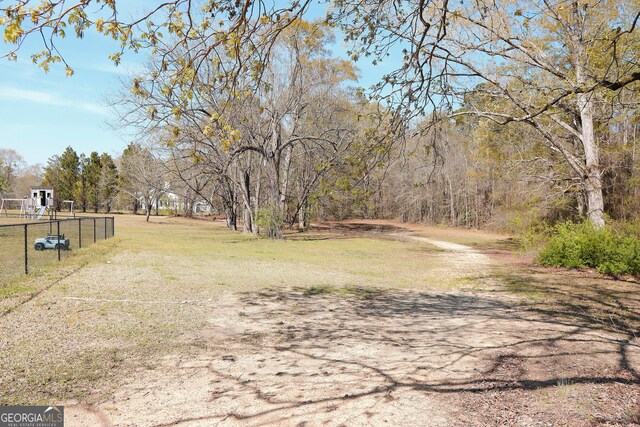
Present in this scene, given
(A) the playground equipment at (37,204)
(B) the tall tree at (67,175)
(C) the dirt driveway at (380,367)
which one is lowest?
(C) the dirt driveway at (380,367)

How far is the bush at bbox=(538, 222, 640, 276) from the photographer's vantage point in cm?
1179

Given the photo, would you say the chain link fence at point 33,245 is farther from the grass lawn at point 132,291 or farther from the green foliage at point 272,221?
the green foliage at point 272,221

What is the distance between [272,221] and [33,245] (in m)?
13.4

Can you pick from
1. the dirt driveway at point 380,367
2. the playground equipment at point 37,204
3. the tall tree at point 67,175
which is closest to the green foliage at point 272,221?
the dirt driveway at point 380,367

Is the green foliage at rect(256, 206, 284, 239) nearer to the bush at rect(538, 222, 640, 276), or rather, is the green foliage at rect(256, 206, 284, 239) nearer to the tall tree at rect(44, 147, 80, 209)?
the bush at rect(538, 222, 640, 276)

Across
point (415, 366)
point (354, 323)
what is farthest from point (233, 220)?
point (415, 366)

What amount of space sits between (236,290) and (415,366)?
555 cm

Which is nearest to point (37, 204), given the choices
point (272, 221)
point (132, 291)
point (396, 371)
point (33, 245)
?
point (272, 221)

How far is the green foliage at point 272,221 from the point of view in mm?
23359

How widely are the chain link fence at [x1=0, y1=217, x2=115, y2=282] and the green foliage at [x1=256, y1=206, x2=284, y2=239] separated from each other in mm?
10108

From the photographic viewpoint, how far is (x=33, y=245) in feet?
35.6

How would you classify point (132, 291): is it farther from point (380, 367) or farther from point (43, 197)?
point (43, 197)

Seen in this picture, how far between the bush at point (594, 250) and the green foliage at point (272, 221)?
13470 millimetres

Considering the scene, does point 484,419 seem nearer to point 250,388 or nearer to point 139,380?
point 250,388
